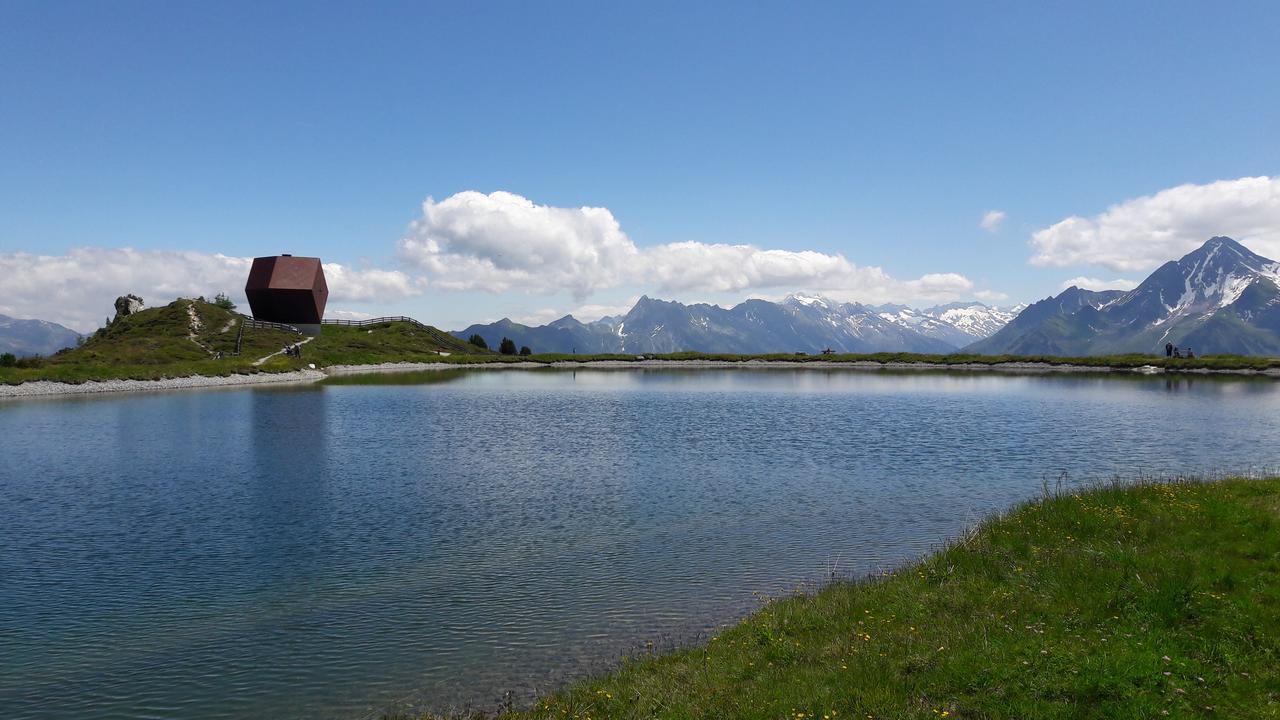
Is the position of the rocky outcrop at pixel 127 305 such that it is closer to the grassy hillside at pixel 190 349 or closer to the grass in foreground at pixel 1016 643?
the grassy hillside at pixel 190 349

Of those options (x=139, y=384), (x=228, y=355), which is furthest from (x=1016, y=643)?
(x=228, y=355)

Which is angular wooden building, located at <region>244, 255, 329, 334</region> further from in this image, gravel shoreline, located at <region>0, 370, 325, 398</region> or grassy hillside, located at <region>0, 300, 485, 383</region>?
gravel shoreline, located at <region>0, 370, 325, 398</region>

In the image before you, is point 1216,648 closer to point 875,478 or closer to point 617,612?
point 617,612

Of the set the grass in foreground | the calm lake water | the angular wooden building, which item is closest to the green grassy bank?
the angular wooden building

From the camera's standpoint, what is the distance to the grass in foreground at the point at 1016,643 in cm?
1154

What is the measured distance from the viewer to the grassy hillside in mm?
100625

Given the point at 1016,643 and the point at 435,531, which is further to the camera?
the point at 435,531

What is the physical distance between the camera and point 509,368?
583 ft

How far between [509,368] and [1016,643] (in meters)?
169

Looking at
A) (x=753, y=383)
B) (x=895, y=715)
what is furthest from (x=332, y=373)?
(x=895, y=715)

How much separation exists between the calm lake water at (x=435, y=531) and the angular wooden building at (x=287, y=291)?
370ft

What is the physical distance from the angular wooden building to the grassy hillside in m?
7.48

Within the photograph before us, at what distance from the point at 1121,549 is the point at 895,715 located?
11764mm

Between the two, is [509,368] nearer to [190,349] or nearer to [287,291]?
[287,291]
